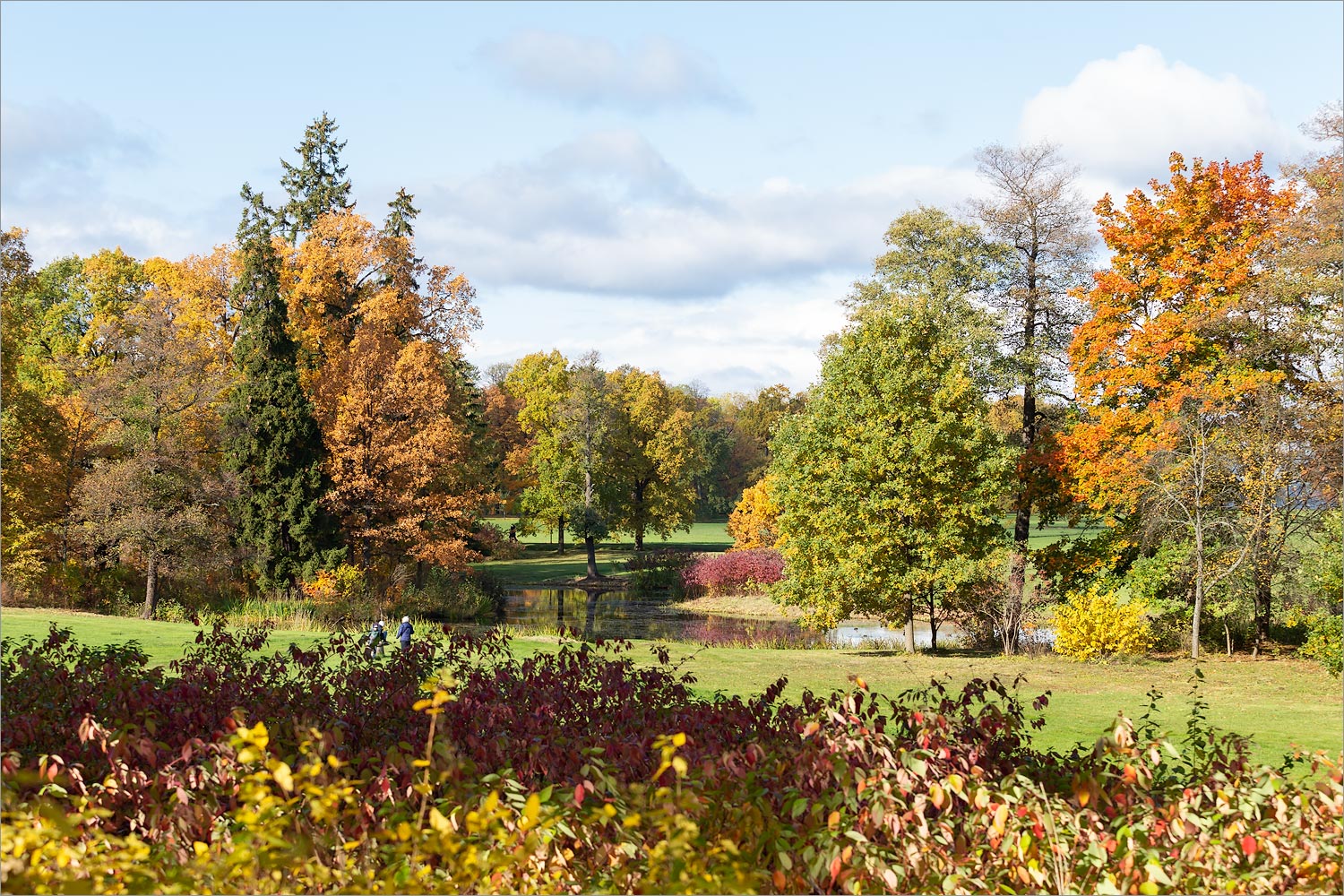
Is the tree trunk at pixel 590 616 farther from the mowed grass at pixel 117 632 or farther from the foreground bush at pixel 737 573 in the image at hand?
the mowed grass at pixel 117 632

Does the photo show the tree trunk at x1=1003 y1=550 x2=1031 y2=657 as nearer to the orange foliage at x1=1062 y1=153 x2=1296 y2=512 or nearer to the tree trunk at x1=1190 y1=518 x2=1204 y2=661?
the orange foliage at x1=1062 y1=153 x2=1296 y2=512

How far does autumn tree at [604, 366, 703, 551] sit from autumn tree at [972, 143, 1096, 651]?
25330 millimetres

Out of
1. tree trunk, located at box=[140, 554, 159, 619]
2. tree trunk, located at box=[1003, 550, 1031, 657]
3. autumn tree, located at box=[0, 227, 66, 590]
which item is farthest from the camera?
tree trunk, located at box=[140, 554, 159, 619]

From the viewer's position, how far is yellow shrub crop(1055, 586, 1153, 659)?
19.6 m

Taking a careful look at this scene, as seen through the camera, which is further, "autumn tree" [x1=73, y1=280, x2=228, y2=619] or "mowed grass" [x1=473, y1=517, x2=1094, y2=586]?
"mowed grass" [x1=473, y1=517, x2=1094, y2=586]

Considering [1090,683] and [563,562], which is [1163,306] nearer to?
[1090,683]

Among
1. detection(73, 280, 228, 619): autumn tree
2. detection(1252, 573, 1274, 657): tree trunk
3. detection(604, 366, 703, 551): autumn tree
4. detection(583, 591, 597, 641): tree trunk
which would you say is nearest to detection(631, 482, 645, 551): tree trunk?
detection(604, 366, 703, 551): autumn tree

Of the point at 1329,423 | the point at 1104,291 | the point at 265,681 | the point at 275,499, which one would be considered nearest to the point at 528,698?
the point at 265,681

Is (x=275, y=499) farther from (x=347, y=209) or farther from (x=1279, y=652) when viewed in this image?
(x=1279, y=652)

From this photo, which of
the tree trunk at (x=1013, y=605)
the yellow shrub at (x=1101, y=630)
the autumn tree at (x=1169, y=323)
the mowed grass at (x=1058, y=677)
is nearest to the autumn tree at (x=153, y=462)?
the mowed grass at (x=1058, y=677)

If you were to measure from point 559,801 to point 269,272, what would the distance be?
27.1 metres

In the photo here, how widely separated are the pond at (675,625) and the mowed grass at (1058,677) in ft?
12.3

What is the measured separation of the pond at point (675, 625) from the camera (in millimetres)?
26266

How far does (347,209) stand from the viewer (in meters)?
35.2
